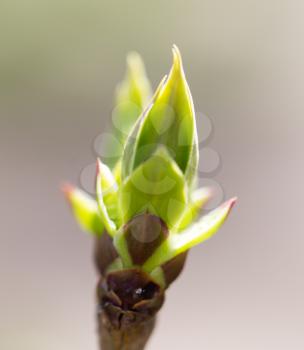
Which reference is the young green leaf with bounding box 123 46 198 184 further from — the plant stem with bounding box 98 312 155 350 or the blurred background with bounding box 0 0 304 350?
the blurred background with bounding box 0 0 304 350

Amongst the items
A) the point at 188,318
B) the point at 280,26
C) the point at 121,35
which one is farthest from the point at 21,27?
the point at 188,318

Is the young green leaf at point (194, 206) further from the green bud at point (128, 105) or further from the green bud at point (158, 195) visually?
the green bud at point (128, 105)

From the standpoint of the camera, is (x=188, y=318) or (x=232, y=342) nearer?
(x=232, y=342)

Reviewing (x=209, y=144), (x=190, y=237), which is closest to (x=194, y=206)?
(x=190, y=237)

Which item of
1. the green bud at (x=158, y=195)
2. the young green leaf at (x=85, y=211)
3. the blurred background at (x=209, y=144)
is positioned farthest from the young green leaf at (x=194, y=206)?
the blurred background at (x=209, y=144)

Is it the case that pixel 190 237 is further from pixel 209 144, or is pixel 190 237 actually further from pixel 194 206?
pixel 209 144

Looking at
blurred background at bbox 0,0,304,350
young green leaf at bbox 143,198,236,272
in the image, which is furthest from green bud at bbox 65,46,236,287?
blurred background at bbox 0,0,304,350

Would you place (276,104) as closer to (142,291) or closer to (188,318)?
(188,318)
